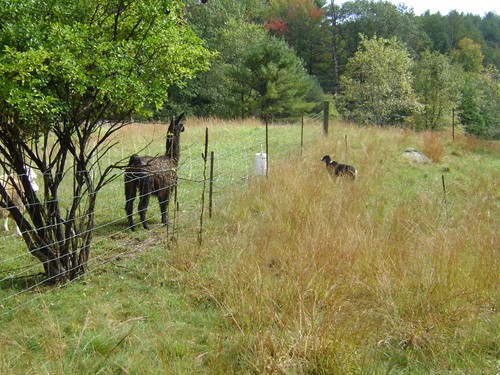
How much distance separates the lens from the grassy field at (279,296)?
3059mm

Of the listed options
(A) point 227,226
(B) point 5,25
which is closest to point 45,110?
(B) point 5,25

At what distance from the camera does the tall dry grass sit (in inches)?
121

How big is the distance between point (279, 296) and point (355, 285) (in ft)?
2.31

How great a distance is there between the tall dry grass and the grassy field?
0.01 meters

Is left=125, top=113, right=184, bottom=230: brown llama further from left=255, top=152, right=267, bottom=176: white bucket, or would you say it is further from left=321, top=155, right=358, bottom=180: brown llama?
left=321, top=155, right=358, bottom=180: brown llama

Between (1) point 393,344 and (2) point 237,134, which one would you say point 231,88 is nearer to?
(2) point 237,134

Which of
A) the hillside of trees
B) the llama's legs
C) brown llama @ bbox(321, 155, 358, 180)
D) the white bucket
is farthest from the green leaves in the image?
the llama's legs

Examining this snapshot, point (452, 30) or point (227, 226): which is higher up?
point (452, 30)

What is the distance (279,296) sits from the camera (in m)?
3.79

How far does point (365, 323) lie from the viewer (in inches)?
131

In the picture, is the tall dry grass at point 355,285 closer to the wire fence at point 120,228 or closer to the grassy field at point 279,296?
the grassy field at point 279,296

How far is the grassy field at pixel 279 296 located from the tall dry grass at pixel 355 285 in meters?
0.01

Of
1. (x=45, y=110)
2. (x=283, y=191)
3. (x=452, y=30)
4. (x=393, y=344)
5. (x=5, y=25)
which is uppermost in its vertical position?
(x=452, y=30)

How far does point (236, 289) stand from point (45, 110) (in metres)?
2.12
